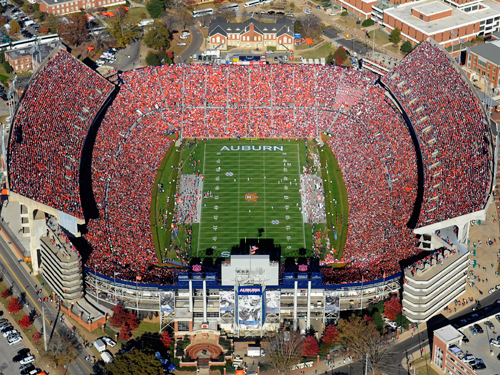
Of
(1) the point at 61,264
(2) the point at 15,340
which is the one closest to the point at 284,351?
(1) the point at 61,264

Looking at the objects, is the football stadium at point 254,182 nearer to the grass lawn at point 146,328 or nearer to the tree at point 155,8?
the grass lawn at point 146,328

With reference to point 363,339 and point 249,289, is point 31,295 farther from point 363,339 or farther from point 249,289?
point 363,339

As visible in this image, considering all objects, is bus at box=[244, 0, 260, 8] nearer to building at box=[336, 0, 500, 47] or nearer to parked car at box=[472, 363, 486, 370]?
building at box=[336, 0, 500, 47]

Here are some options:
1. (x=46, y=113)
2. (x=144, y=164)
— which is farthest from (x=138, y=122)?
(x=46, y=113)

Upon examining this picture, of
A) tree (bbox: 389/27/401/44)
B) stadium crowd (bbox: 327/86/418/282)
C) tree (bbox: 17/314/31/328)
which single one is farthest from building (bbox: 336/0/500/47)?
tree (bbox: 17/314/31/328)

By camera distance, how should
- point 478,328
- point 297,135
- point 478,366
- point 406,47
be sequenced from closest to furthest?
point 478,366
point 478,328
point 297,135
point 406,47

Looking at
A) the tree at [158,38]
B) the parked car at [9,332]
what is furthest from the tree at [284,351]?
the tree at [158,38]
